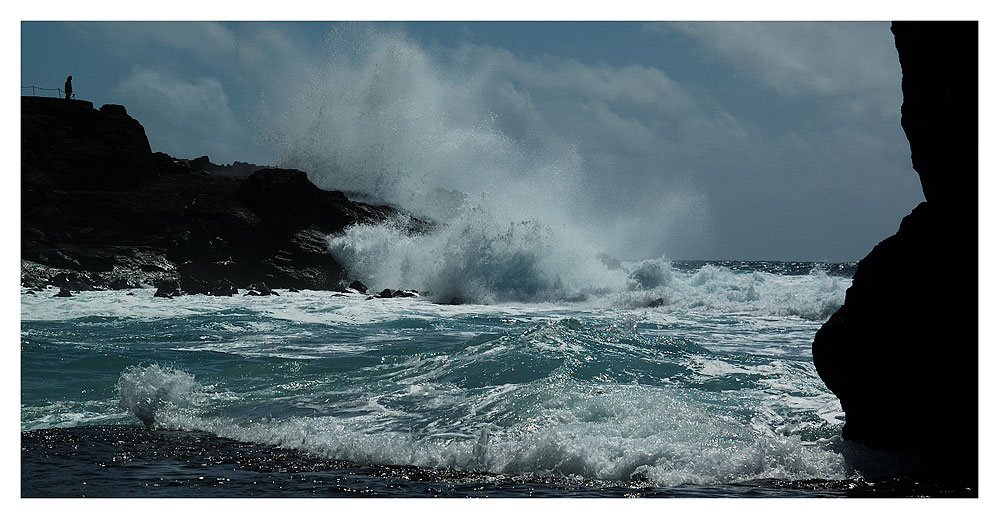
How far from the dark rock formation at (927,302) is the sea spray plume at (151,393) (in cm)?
543

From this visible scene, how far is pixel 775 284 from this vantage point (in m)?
25.7

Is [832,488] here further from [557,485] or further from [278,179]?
[278,179]

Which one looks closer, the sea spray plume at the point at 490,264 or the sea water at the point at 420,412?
the sea water at the point at 420,412

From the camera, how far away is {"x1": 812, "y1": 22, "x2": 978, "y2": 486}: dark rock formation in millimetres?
5242

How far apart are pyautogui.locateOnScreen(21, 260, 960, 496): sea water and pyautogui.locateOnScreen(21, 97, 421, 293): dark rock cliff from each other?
14252 millimetres

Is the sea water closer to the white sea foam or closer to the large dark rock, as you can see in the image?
the white sea foam

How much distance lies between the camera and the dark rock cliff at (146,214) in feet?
92.4

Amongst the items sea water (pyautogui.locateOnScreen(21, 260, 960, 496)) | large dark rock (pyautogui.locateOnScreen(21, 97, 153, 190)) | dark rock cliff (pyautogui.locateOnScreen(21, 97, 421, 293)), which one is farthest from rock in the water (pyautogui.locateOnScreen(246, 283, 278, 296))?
large dark rock (pyautogui.locateOnScreen(21, 97, 153, 190))

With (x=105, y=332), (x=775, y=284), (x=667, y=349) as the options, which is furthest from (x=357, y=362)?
(x=775, y=284)

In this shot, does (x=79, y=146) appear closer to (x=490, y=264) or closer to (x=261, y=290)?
(x=261, y=290)

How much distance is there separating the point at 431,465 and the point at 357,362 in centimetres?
473

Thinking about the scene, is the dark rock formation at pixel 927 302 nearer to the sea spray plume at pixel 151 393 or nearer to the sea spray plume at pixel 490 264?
the sea spray plume at pixel 151 393

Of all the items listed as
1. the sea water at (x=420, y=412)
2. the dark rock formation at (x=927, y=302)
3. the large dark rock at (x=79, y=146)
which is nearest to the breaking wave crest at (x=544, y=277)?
the sea water at (x=420, y=412)

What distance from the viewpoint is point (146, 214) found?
3169 centimetres
